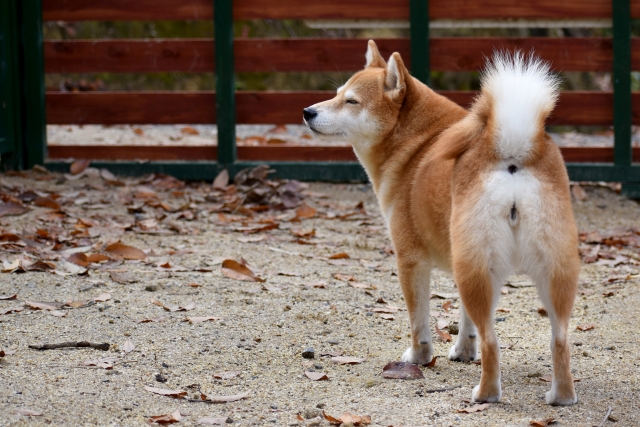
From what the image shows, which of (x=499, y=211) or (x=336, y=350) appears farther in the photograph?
(x=336, y=350)

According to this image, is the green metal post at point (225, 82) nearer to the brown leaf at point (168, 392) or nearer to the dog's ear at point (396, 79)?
the dog's ear at point (396, 79)

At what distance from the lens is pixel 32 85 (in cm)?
718

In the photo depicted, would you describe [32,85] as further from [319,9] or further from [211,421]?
[211,421]

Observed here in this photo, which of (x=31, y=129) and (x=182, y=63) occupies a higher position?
(x=182, y=63)

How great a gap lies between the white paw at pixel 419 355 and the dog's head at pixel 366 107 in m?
0.98

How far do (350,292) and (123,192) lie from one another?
9.26 feet

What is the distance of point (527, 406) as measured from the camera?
304 centimetres

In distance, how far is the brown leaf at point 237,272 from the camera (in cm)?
452

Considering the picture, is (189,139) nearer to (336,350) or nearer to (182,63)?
(182,63)

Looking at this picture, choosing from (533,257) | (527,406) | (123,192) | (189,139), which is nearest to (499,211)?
(533,257)

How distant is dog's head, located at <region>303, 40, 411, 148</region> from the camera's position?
3.83 metres

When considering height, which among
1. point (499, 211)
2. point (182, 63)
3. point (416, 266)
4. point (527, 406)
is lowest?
point (527, 406)

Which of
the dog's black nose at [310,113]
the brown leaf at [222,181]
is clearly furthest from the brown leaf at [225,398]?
the brown leaf at [222,181]

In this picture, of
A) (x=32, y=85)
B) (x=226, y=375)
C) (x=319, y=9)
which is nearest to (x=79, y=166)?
(x=32, y=85)
